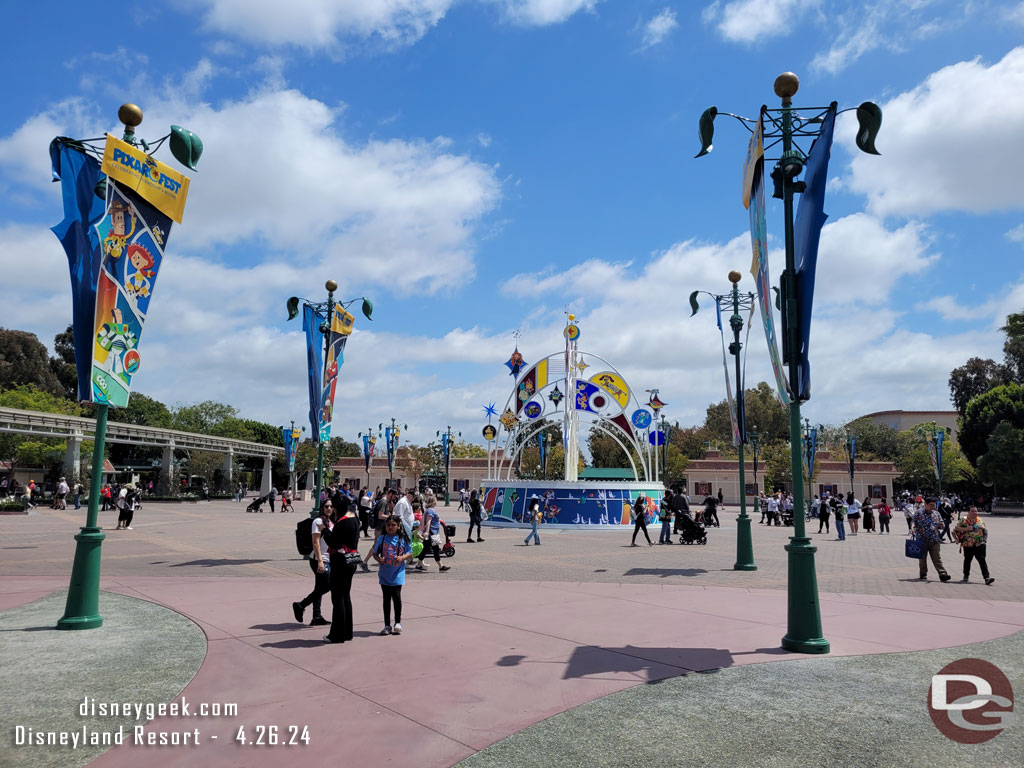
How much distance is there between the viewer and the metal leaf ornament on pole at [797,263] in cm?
729

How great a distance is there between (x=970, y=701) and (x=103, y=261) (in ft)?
33.9

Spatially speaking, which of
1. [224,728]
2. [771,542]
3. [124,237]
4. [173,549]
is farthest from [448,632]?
[771,542]

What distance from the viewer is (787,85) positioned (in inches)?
331

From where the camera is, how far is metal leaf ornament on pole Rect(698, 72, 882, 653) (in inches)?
287

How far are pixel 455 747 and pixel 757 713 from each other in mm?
2289

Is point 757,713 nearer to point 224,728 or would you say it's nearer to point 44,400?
point 224,728

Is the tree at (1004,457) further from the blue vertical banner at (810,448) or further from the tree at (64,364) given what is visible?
the tree at (64,364)

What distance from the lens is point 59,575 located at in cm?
1257

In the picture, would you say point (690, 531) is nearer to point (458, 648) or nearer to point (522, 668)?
point (458, 648)

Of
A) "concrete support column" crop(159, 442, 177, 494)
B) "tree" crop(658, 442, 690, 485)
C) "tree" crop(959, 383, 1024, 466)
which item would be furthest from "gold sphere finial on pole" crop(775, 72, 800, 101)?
"tree" crop(658, 442, 690, 485)

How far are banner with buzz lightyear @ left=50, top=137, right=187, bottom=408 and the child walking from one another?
13.3 feet

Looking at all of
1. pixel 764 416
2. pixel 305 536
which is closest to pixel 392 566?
pixel 305 536

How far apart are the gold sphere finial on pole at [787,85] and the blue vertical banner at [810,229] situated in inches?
28.5

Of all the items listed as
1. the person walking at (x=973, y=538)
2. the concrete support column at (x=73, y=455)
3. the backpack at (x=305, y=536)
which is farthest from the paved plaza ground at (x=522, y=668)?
the concrete support column at (x=73, y=455)
